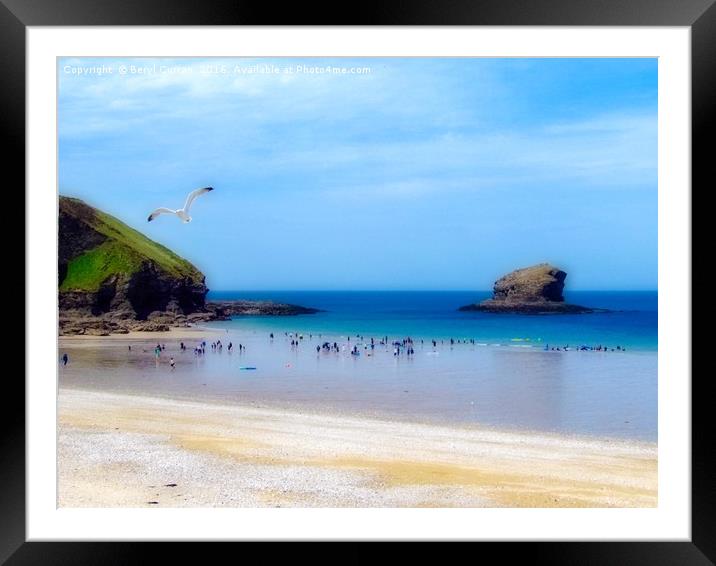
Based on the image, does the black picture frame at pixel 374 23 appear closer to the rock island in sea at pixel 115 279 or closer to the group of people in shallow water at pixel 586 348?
the rock island in sea at pixel 115 279

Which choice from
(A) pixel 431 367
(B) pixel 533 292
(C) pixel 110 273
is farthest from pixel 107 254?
(B) pixel 533 292

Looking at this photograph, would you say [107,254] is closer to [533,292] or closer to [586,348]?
[533,292]

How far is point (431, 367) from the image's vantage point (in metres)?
10.5

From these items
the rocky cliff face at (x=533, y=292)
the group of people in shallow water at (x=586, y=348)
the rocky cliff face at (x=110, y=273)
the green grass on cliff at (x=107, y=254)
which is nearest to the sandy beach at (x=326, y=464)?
the rocky cliff face at (x=110, y=273)

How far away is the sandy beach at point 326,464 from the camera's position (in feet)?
12.9

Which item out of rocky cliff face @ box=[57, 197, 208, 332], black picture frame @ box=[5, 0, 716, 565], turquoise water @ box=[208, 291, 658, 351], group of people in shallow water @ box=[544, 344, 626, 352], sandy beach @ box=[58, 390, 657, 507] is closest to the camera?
black picture frame @ box=[5, 0, 716, 565]

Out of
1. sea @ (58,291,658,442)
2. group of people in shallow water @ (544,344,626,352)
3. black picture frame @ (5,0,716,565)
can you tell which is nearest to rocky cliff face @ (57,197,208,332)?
sea @ (58,291,658,442)

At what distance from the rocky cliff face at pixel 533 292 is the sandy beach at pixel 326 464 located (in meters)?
9.01

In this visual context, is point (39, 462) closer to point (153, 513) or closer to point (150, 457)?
point (153, 513)

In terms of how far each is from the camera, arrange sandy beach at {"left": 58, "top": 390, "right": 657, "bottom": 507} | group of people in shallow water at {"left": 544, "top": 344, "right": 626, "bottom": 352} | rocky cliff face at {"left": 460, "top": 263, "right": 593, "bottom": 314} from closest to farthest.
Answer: sandy beach at {"left": 58, "top": 390, "right": 657, "bottom": 507} < group of people in shallow water at {"left": 544, "top": 344, "right": 626, "bottom": 352} < rocky cliff face at {"left": 460, "top": 263, "right": 593, "bottom": 314}

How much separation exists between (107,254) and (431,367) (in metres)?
6.77

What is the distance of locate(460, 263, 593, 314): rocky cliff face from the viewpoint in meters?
14.4

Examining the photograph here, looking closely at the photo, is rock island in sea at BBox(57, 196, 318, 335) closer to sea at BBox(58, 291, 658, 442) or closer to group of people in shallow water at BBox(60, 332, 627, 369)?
sea at BBox(58, 291, 658, 442)

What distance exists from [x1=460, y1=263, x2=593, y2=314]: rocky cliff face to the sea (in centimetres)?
29
